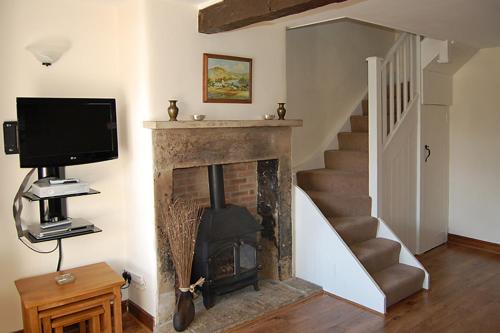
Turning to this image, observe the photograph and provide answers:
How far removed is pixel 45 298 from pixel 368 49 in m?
4.36

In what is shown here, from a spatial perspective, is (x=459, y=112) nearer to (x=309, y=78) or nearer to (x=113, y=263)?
(x=309, y=78)

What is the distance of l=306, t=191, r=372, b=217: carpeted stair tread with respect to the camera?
Answer: 4.11m

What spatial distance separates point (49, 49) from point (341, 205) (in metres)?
2.77

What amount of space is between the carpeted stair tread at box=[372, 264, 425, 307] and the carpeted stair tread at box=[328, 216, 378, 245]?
0.34 metres

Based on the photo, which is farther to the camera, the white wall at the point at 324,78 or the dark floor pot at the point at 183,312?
the white wall at the point at 324,78

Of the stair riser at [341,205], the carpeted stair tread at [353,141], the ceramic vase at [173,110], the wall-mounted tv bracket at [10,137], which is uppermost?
the ceramic vase at [173,110]

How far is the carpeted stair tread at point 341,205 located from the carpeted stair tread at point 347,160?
0.45 m

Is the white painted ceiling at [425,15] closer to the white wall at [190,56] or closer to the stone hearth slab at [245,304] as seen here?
the white wall at [190,56]

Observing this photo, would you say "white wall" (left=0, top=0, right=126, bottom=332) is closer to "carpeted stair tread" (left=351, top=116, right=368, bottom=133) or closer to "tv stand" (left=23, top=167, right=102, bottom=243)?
"tv stand" (left=23, top=167, right=102, bottom=243)

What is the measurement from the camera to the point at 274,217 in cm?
372

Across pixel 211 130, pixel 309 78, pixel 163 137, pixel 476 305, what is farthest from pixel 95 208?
pixel 476 305

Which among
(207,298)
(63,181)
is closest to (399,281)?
(207,298)

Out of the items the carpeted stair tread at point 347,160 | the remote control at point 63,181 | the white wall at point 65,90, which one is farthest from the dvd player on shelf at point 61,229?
the carpeted stair tread at point 347,160

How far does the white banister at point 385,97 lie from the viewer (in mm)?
4012
